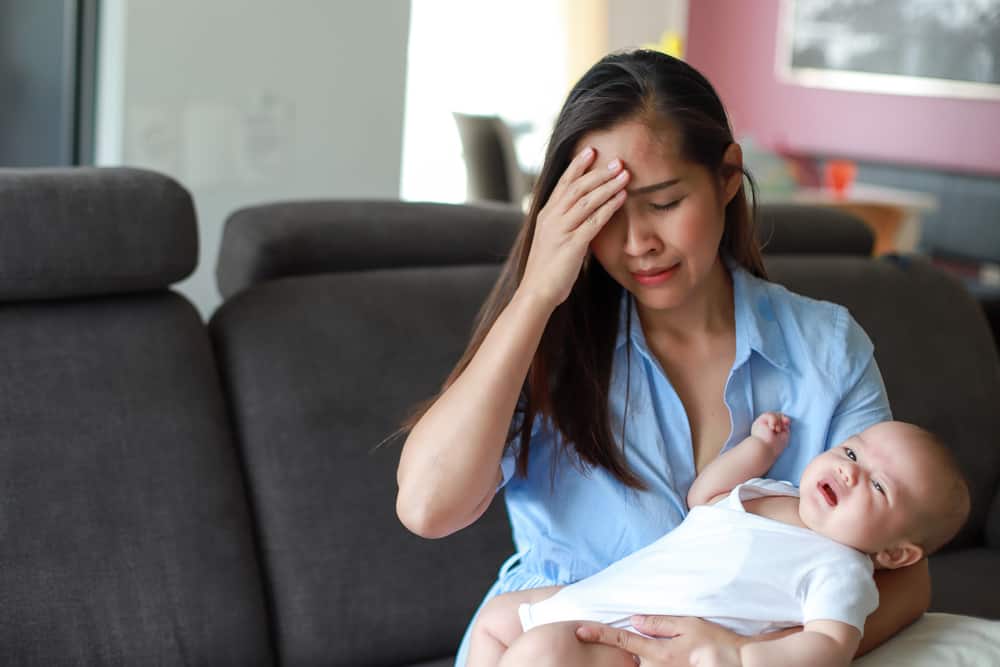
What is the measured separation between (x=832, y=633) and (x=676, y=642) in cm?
16

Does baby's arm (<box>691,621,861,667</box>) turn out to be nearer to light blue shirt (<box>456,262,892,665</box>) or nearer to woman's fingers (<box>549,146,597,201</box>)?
light blue shirt (<box>456,262,892,665</box>)

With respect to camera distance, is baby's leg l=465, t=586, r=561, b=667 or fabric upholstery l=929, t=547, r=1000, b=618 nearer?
baby's leg l=465, t=586, r=561, b=667

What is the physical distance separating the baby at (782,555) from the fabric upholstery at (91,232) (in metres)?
0.74

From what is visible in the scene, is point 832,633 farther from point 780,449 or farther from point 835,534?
point 780,449

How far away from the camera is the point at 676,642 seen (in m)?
1.36

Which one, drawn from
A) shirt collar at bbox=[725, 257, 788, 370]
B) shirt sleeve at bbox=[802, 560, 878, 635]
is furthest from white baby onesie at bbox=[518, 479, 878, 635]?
shirt collar at bbox=[725, 257, 788, 370]

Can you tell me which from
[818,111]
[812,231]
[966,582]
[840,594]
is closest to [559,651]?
[840,594]

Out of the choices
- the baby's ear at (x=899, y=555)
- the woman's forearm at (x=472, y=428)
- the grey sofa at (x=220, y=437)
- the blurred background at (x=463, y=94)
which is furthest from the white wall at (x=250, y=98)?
Answer: the baby's ear at (x=899, y=555)

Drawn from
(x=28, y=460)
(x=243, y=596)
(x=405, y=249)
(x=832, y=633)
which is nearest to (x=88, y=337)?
(x=28, y=460)

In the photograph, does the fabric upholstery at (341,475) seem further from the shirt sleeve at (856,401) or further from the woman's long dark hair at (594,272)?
the shirt sleeve at (856,401)

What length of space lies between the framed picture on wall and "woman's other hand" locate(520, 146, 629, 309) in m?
5.02

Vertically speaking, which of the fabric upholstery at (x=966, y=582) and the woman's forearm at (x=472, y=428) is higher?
the woman's forearm at (x=472, y=428)

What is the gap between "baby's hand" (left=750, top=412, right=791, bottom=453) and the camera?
1.53 m

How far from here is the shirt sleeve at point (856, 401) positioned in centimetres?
158
